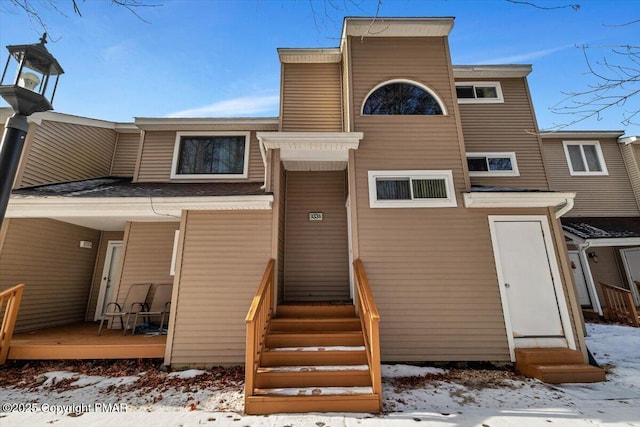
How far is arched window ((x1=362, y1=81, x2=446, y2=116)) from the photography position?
5805 millimetres

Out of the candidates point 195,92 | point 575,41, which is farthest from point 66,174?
point 575,41

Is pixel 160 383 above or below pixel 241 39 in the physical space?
below

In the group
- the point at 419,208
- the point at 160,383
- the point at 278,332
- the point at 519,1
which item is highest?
the point at 519,1

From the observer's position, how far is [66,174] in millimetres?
7059

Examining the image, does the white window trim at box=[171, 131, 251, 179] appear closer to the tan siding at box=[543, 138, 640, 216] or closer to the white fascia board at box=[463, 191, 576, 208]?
the white fascia board at box=[463, 191, 576, 208]

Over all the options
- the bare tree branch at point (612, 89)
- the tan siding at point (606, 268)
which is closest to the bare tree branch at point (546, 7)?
the bare tree branch at point (612, 89)

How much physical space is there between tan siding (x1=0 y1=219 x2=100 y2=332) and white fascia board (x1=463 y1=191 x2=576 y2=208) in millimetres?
9284

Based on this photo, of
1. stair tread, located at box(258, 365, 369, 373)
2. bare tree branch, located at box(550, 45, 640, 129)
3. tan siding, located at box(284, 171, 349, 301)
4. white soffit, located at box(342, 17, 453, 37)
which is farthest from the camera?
white soffit, located at box(342, 17, 453, 37)

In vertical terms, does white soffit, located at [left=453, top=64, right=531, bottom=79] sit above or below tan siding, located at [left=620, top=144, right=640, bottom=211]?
above

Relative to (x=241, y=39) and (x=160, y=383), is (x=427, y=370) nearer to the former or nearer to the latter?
(x=160, y=383)

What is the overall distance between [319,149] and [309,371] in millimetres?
3799

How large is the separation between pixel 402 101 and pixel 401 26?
1.77 m

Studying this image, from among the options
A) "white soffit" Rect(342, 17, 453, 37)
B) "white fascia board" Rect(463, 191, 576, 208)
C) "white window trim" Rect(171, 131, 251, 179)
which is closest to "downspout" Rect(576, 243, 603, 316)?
"white fascia board" Rect(463, 191, 576, 208)

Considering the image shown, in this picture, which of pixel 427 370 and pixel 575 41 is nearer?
pixel 575 41
